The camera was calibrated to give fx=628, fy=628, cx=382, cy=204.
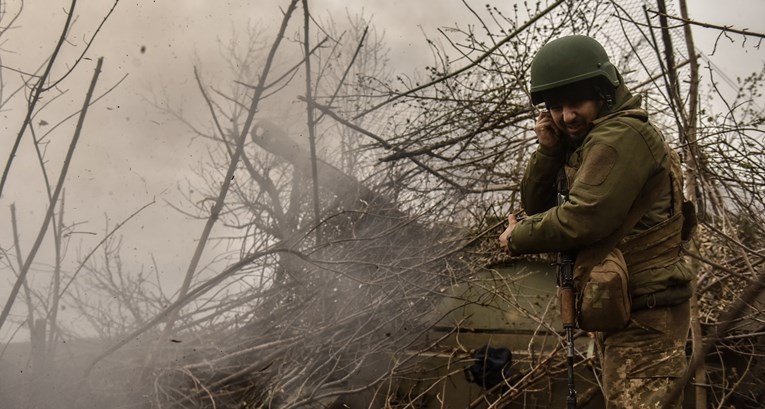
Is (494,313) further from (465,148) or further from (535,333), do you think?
(465,148)

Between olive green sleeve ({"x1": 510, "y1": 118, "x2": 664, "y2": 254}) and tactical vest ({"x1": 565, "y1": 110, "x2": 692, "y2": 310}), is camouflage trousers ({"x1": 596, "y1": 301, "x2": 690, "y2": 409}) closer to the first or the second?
tactical vest ({"x1": 565, "y1": 110, "x2": 692, "y2": 310})

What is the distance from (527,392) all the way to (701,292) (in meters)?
1.26

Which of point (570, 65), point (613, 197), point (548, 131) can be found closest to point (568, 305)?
point (613, 197)

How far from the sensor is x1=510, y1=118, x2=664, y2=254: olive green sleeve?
1.99 m

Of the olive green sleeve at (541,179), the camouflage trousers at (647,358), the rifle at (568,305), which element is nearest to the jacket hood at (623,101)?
the olive green sleeve at (541,179)

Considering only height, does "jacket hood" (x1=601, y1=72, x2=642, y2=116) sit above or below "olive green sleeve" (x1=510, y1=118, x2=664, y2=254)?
above

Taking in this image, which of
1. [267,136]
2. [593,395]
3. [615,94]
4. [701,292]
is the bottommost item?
[593,395]

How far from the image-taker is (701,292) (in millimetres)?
3922

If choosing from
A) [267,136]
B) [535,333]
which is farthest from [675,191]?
[267,136]

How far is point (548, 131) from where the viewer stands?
7.69 feet

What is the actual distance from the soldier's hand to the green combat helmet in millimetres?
105

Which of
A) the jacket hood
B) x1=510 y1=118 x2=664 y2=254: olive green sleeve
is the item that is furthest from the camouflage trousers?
the jacket hood

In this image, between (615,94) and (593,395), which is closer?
(615,94)

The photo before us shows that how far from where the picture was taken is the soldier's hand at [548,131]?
2.34 m
